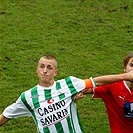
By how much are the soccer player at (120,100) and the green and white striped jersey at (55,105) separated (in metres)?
0.34

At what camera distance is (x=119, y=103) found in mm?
5285

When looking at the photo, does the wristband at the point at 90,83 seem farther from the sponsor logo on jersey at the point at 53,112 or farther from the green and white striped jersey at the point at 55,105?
the sponsor logo on jersey at the point at 53,112

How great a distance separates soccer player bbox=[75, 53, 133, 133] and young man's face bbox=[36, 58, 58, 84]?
564 millimetres

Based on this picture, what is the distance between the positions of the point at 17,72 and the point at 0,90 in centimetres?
67

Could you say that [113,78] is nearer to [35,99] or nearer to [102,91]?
[102,91]

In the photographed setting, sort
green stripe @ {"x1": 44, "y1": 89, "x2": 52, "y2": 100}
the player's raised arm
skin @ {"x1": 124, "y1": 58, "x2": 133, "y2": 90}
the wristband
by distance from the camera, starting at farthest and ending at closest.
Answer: skin @ {"x1": 124, "y1": 58, "x2": 133, "y2": 90}, green stripe @ {"x1": 44, "y1": 89, "x2": 52, "y2": 100}, the wristband, the player's raised arm

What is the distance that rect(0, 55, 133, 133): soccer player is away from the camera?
4.90 m

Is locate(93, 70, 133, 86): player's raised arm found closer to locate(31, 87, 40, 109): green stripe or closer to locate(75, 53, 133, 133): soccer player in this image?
locate(75, 53, 133, 133): soccer player

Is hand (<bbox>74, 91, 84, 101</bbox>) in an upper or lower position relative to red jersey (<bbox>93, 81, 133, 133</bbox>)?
upper

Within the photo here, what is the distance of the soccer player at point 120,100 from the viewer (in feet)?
17.2

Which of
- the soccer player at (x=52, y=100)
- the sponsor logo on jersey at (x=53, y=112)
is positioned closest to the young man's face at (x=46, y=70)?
the soccer player at (x=52, y=100)

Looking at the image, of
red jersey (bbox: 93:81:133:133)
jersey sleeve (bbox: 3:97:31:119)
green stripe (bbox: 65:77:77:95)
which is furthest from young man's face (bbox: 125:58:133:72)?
jersey sleeve (bbox: 3:97:31:119)

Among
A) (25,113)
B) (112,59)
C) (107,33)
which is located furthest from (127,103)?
(107,33)

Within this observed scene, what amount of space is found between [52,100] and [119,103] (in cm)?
87
